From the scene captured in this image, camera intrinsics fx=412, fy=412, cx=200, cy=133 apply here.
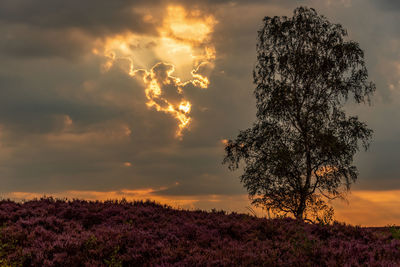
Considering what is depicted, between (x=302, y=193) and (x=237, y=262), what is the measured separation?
16179 millimetres

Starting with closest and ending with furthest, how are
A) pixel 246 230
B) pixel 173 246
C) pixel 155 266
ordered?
1. pixel 155 266
2. pixel 173 246
3. pixel 246 230

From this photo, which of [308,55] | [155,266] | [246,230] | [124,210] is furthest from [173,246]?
[308,55]

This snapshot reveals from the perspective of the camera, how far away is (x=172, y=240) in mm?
11148

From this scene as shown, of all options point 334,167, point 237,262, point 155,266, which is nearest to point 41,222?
point 155,266

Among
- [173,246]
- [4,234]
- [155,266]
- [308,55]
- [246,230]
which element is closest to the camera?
[155,266]

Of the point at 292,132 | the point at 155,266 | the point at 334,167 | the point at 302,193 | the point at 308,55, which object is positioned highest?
the point at 308,55

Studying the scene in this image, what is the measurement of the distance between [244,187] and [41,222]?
45.9 feet

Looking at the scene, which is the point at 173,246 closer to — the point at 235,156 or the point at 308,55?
the point at 235,156

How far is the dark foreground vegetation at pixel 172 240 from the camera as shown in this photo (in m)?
9.50

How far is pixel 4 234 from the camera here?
38.3 feet

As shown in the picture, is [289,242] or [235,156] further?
[235,156]

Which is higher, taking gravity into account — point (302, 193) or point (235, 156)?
point (235, 156)

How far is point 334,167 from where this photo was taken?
2470cm

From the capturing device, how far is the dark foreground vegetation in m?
9.50
